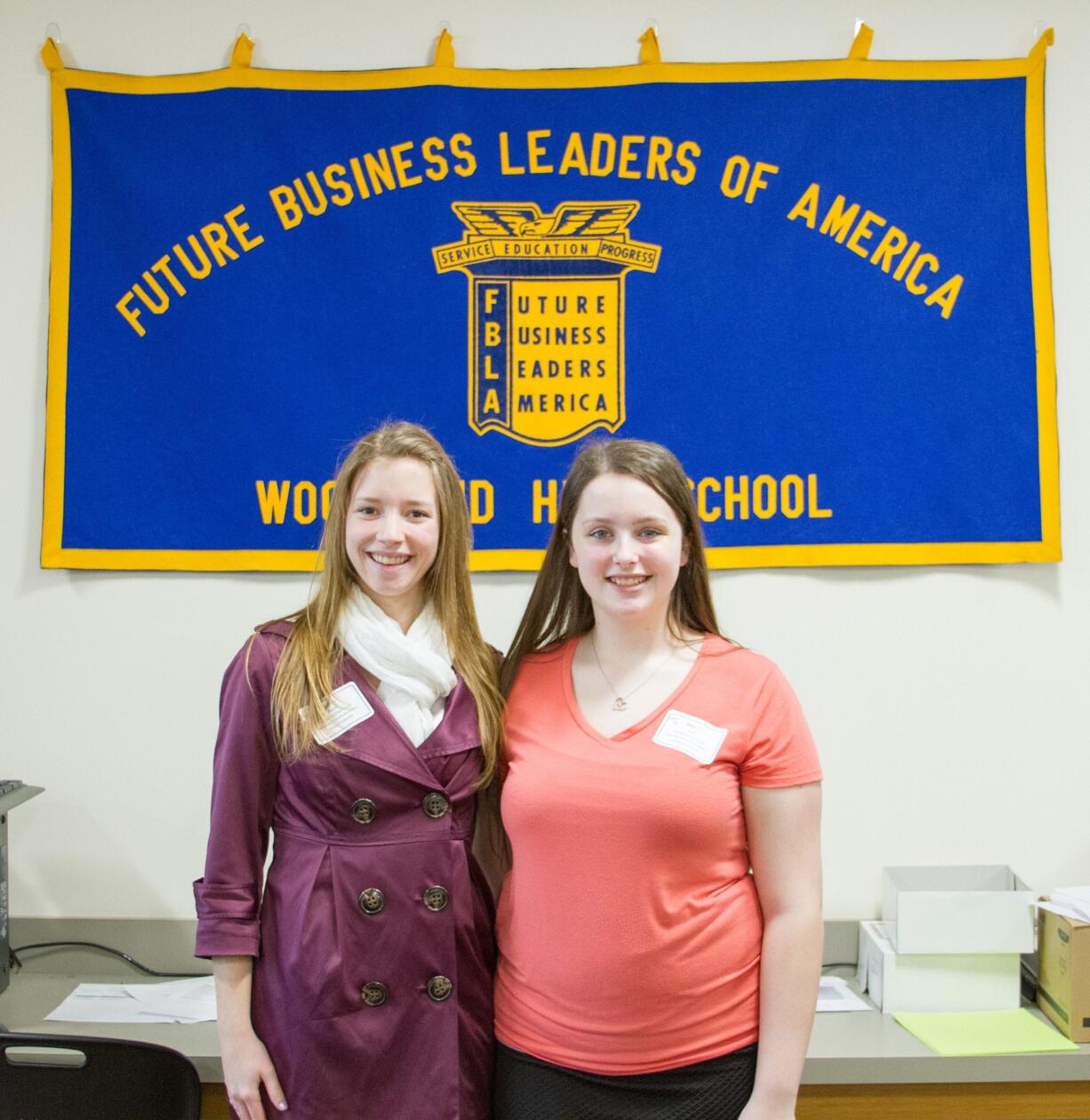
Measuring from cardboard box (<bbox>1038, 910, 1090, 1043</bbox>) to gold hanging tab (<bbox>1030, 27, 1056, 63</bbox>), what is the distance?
1.66m

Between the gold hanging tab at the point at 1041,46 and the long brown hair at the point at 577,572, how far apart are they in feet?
4.39

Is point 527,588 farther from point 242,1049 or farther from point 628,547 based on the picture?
point 242,1049

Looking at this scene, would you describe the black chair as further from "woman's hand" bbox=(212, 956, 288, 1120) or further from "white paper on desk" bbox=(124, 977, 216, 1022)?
"white paper on desk" bbox=(124, 977, 216, 1022)

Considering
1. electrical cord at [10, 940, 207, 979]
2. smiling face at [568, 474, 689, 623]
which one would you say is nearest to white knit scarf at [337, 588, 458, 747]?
smiling face at [568, 474, 689, 623]

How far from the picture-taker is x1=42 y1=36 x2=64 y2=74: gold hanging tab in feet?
6.92

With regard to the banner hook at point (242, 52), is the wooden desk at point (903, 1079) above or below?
below

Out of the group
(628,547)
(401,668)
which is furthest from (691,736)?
(401,668)

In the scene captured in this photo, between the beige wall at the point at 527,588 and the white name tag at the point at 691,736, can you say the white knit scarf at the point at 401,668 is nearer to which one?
the white name tag at the point at 691,736

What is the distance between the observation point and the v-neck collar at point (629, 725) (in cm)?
131

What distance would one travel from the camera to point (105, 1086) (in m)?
1.39

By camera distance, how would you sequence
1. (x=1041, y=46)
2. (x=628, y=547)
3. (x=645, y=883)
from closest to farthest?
(x=645, y=883)
(x=628, y=547)
(x=1041, y=46)

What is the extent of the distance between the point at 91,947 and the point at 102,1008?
0.81ft

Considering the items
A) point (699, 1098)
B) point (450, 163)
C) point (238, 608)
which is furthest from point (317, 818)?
point (450, 163)

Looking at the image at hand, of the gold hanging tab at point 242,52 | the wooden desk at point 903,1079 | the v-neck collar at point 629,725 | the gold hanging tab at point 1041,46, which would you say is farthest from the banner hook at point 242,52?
the wooden desk at point 903,1079
